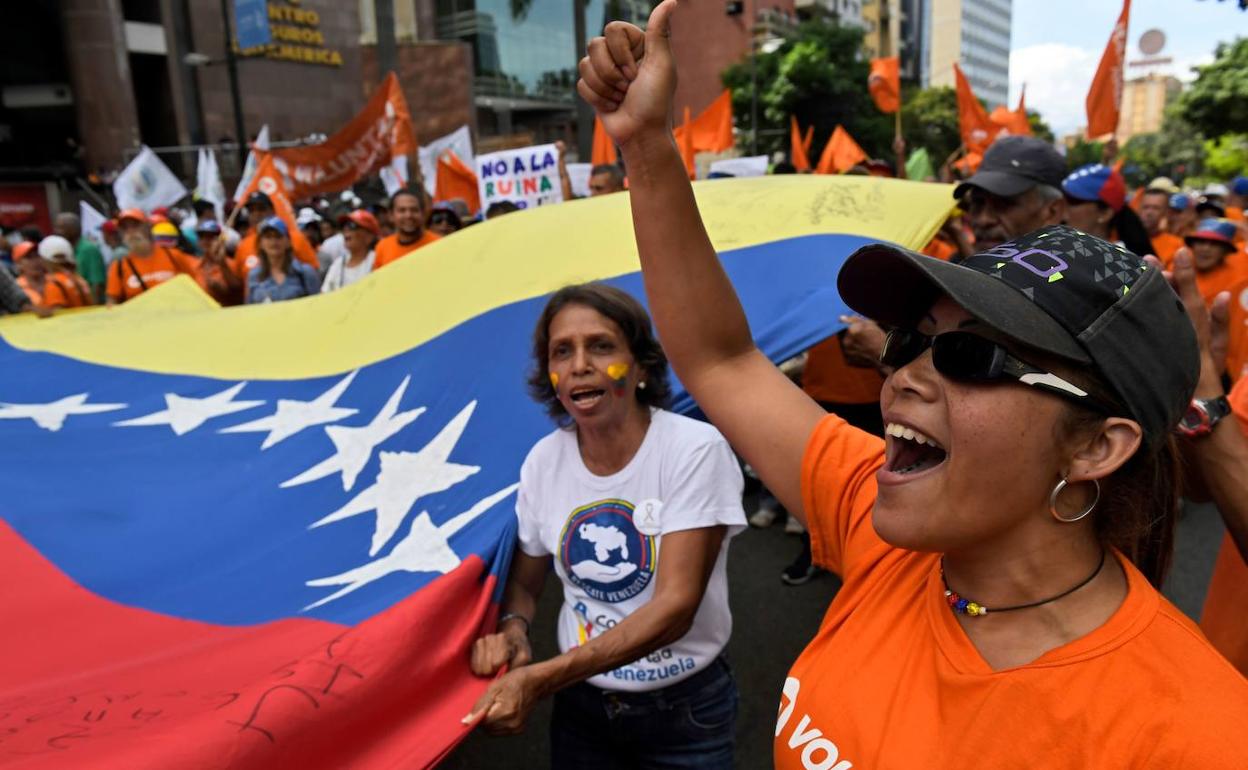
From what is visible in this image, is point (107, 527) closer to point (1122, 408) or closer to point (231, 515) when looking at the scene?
point (231, 515)

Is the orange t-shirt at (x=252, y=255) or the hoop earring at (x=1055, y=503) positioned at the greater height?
the hoop earring at (x=1055, y=503)

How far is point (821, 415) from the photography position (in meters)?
1.49

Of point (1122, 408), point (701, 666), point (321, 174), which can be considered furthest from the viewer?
point (321, 174)

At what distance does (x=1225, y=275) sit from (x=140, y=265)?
7.80 m

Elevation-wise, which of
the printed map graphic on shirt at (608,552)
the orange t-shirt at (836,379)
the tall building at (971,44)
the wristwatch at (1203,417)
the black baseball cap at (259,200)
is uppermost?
the tall building at (971,44)

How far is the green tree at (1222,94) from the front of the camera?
64.2 feet

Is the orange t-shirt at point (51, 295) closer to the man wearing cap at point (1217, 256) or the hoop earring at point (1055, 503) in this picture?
the hoop earring at point (1055, 503)

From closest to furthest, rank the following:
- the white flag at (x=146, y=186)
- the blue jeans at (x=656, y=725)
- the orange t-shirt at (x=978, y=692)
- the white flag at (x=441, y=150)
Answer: the orange t-shirt at (x=978, y=692)
the blue jeans at (x=656, y=725)
the white flag at (x=441, y=150)
the white flag at (x=146, y=186)

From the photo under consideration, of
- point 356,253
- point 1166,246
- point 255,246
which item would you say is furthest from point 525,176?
point 1166,246

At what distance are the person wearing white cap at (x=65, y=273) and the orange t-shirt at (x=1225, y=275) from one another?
26.0 ft

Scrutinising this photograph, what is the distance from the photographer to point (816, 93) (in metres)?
39.2

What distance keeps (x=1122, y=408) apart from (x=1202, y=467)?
32.3 inches

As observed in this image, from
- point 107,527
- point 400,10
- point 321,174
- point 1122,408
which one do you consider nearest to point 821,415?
point 1122,408

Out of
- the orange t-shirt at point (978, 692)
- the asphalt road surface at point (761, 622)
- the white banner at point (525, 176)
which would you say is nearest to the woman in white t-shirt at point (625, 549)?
the orange t-shirt at point (978, 692)
